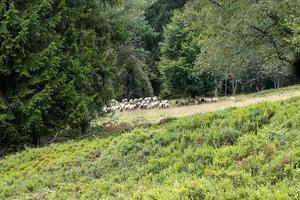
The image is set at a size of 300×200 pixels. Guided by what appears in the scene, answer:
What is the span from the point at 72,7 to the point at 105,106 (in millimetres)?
4745

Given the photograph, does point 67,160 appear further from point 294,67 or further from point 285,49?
point 294,67

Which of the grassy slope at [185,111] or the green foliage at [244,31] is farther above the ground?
the green foliage at [244,31]

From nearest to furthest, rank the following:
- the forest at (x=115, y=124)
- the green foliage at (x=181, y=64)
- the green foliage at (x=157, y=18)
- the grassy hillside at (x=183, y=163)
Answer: the grassy hillside at (x=183, y=163) → the forest at (x=115, y=124) → the green foliage at (x=181, y=64) → the green foliage at (x=157, y=18)

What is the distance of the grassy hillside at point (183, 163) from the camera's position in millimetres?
6035

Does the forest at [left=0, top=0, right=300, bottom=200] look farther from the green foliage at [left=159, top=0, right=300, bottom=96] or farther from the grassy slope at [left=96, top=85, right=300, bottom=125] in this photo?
the grassy slope at [left=96, top=85, right=300, bottom=125]

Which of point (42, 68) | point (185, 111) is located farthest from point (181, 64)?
point (42, 68)

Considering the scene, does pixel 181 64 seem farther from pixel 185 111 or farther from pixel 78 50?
pixel 78 50

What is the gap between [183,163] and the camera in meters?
8.10

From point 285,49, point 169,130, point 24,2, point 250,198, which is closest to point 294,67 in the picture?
point 285,49

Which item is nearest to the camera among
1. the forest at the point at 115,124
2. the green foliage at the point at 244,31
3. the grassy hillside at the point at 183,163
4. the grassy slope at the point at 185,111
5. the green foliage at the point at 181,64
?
the grassy hillside at the point at 183,163

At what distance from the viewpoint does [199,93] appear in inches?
1524

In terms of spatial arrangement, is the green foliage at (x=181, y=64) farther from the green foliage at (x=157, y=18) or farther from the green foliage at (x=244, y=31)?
the green foliage at (x=244, y=31)

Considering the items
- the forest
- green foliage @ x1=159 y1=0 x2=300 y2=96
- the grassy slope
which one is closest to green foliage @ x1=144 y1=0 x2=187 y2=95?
the grassy slope

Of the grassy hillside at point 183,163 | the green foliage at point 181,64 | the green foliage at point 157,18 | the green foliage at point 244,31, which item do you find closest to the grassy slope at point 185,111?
the green foliage at point 244,31
